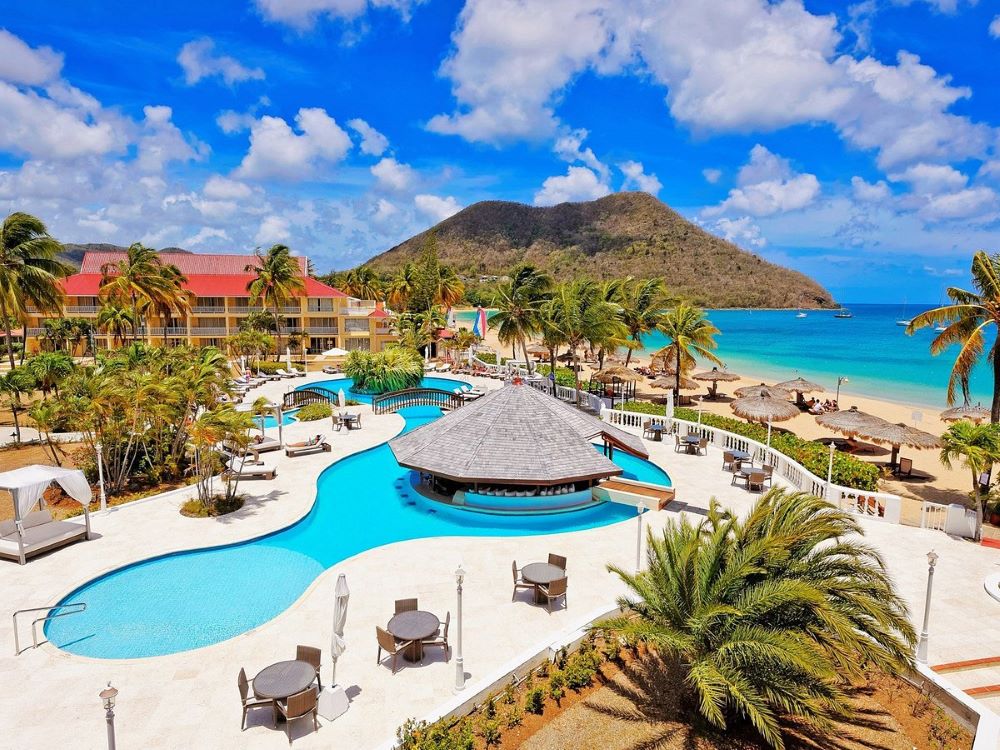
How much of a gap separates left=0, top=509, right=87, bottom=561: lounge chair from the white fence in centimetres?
1933

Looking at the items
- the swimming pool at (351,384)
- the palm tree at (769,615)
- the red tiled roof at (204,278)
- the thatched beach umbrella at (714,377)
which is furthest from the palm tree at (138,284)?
the palm tree at (769,615)

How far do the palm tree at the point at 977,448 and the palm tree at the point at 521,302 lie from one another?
24.2 m

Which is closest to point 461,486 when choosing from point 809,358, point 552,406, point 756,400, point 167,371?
point 552,406

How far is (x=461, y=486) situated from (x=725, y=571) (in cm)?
1083

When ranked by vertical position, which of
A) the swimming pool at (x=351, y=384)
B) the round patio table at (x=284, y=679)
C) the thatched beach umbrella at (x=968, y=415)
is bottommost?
the round patio table at (x=284, y=679)

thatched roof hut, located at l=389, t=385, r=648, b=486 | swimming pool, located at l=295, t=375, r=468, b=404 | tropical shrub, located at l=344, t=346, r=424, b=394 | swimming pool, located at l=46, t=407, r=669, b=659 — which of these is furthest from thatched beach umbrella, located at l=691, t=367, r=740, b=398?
thatched roof hut, located at l=389, t=385, r=648, b=486

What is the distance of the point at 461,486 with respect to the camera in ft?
58.3

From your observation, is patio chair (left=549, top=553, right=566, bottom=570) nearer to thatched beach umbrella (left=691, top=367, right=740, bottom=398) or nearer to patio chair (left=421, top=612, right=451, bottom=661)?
patio chair (left=421, top=612, right=451, bottom=661)

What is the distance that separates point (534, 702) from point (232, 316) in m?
56.0

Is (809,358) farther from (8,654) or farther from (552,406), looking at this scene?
(8,654)

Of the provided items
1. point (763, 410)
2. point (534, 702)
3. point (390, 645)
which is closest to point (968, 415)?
point (763, 410)

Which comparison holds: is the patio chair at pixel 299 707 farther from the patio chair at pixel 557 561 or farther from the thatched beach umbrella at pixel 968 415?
the thatched beach umbrella at pixel 968 415

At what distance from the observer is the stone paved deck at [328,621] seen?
7.91 meters

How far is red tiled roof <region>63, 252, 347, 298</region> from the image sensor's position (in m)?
54.6
